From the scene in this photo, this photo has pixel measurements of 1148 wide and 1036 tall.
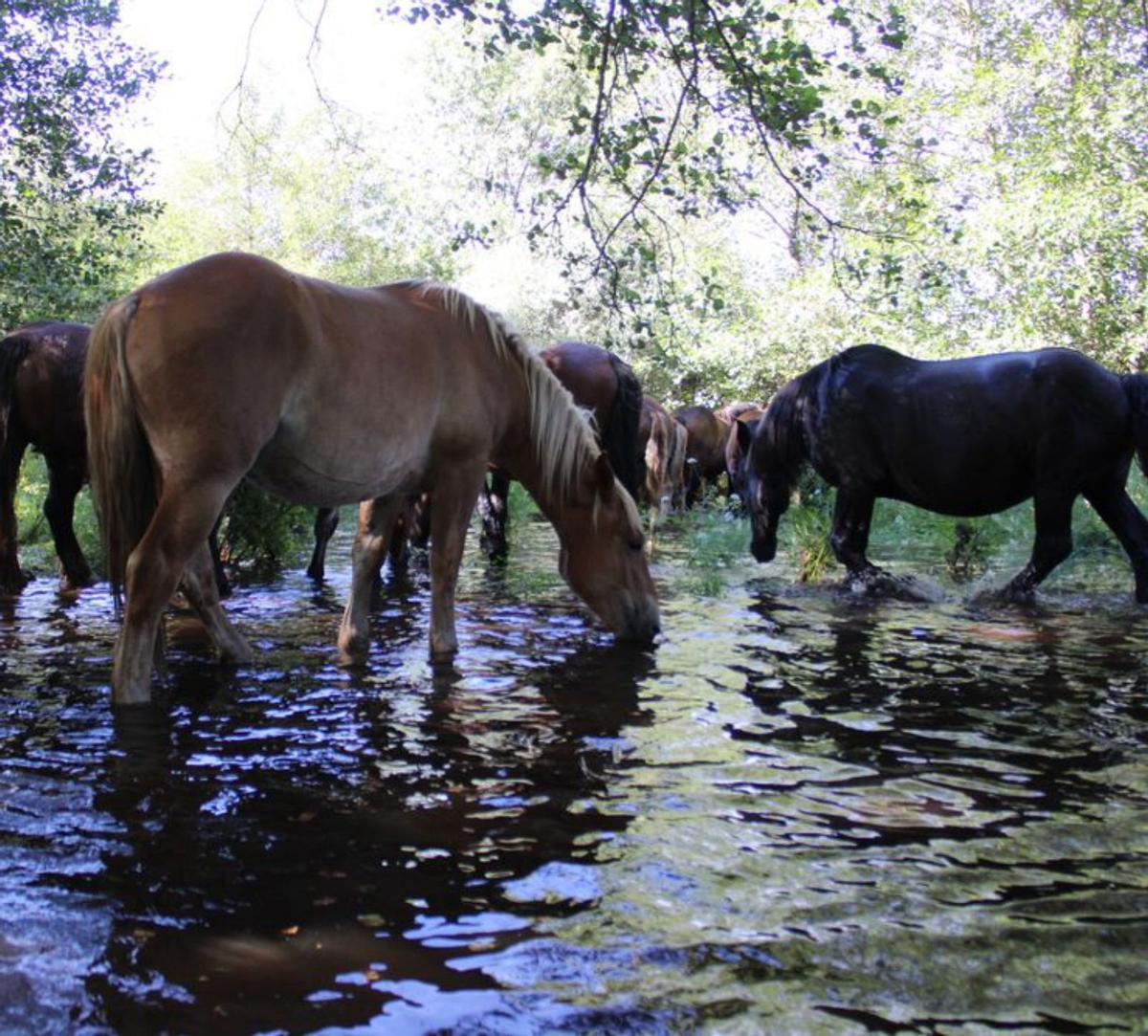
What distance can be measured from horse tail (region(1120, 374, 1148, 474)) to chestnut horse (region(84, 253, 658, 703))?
3.82m

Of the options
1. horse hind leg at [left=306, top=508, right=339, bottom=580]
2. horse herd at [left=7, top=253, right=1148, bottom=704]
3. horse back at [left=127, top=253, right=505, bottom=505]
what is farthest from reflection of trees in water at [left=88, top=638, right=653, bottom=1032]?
horse hind leg at [left=306, top=508, right=339, bottom=580]

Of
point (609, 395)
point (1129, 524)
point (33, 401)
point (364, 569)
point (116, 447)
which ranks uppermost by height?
point (609, 395)

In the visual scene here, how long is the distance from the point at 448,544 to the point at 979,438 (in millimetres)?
4408

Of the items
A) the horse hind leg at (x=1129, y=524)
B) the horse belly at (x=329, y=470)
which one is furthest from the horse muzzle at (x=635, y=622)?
the horse hind leg at (x=1129, y=524)

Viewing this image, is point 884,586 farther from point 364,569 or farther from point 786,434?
point 364,569

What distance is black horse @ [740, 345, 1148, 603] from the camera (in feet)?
25.0

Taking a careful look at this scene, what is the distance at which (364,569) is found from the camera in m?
5.90

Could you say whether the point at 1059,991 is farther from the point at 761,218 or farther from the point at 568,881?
→ the point at 761,218

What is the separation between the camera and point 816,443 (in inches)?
349

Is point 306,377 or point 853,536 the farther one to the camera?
point 853,536

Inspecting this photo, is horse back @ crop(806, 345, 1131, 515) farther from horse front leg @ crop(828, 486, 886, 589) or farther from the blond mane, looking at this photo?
the blond mane

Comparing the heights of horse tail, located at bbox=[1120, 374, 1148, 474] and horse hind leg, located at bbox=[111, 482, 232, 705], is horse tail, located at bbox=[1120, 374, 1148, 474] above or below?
above

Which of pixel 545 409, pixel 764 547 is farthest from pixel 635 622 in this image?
pixel 764 547

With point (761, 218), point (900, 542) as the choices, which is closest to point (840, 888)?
point (900, 542)
